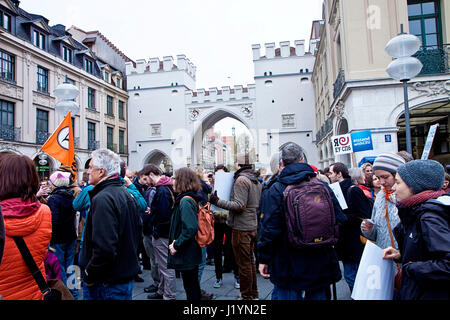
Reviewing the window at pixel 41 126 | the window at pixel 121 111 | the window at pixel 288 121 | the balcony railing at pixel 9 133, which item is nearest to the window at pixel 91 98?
the window at pixel 121 111

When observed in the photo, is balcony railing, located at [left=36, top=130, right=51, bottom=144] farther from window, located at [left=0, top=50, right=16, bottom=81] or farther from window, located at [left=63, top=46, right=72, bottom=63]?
window, located at [left=63, top=46, right=72, bottom=63]

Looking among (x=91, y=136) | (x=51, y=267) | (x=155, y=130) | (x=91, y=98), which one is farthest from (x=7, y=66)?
(x=51, y=267)

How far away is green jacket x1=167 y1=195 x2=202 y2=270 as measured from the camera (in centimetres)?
333

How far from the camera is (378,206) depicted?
273cm

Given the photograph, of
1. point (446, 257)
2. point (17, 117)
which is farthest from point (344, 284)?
point (17, 117)

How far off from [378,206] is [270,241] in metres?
1.03

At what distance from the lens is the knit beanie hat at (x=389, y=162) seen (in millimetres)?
2664

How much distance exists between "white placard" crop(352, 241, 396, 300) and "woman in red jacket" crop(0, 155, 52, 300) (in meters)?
2.17

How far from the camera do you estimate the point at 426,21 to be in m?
10.9

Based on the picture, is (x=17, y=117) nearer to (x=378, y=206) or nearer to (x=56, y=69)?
(x=56, y=69)

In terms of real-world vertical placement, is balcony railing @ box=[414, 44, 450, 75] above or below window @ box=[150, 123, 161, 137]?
below

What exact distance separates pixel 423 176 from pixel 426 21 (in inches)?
465

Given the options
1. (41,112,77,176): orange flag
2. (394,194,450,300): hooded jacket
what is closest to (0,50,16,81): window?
(41,112,77,176): orange flag

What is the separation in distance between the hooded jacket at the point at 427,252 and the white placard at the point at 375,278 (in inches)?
5.9
